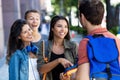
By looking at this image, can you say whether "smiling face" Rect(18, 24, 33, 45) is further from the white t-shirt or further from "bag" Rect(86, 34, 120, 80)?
"bag" Rect(86, 34, 120, 80)

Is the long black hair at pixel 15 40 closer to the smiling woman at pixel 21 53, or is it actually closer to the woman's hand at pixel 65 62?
the smiling woman at pixel 21 53

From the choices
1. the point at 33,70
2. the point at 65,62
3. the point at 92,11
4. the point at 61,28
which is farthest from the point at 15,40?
the point at 92,11

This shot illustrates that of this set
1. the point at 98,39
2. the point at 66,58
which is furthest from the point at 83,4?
the point at 66,58

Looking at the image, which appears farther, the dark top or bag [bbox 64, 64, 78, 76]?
the dark top

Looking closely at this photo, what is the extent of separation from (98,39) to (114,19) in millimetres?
16633

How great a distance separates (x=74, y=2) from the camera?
132ft

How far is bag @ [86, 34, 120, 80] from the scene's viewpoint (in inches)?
110

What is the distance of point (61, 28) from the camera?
392cm

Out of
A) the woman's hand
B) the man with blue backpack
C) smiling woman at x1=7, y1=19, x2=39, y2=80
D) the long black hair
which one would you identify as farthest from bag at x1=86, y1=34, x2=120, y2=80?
the long black hair

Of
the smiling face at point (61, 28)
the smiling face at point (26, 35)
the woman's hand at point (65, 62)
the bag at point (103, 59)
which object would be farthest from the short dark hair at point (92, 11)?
the smiling face at point (26, 35)

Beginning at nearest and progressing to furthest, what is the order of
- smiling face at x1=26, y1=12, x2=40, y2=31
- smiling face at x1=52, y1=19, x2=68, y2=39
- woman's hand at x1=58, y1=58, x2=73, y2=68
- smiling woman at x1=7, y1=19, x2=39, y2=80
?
woman's hand at x1=58, y1=58, x2=73, y2=68 → smiling woman at x1=7, y1=19, x2=39, y2=80 → smiling face at x1=52, y1=19, x2=68, y2=39 → smiling face at x1=26, y1=12, x2=40, y2=31

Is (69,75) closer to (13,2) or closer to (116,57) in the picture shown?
(116,57)

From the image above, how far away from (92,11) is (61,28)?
1070mm

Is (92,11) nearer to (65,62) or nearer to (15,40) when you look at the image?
(65,62)
